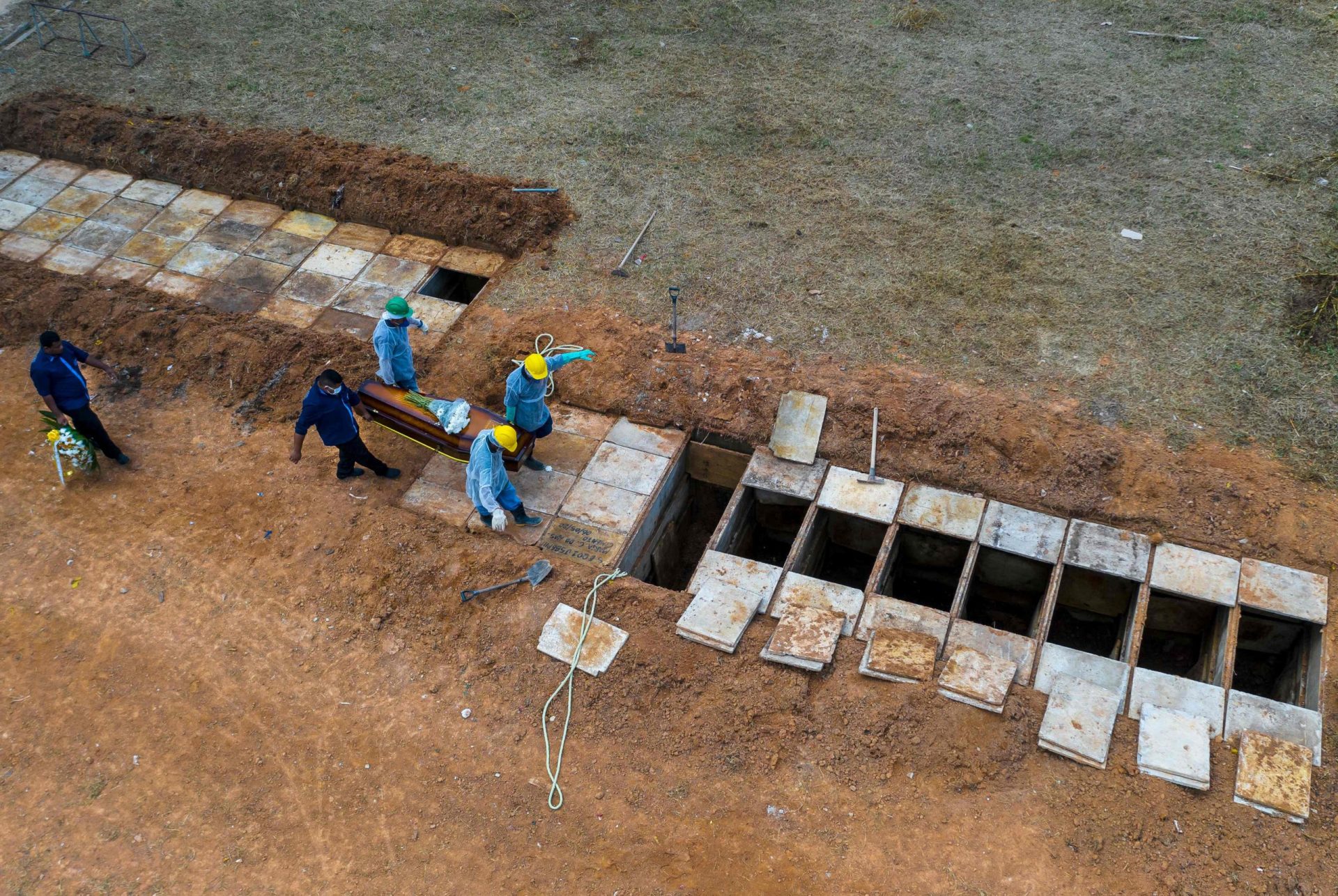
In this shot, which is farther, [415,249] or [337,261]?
[415,249]

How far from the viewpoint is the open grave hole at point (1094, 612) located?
23.6 feet

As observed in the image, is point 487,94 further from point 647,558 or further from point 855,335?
point 647,558

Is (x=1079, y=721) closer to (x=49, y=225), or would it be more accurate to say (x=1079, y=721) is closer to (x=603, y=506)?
(x=603, y=506)

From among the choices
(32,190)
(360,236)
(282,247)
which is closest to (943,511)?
(360,236)

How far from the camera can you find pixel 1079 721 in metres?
6.16

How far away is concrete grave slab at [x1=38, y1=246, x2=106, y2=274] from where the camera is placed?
33.9 ft

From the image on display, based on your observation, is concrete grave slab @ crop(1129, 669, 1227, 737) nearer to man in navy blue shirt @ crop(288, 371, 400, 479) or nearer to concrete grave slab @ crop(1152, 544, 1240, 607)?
concrete grave slab @ crop(1152, 544, 1240, 607)

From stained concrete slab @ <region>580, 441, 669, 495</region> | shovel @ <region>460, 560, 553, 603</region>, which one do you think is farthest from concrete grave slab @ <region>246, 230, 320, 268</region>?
shovel @ <region>460, 560, 553, 603</region>

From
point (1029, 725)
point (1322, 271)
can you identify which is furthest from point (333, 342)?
point (1322, 271)

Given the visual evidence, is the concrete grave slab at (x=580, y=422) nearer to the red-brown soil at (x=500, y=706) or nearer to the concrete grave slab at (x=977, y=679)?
the red-brown soil at (x=500, y=706)

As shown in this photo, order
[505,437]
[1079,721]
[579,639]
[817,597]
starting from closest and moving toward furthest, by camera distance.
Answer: [1079,721], [579,639], [505,437], [817,597]

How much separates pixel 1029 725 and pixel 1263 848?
151 cm

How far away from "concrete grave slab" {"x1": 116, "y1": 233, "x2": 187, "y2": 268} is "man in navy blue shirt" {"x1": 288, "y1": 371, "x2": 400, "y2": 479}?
4147 mm

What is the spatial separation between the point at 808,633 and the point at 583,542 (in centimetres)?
205
